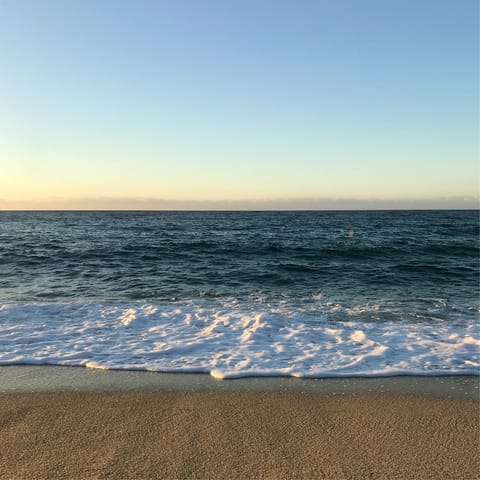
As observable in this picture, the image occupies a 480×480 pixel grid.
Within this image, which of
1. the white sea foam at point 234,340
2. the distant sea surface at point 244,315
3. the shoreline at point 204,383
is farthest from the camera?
the distant sea surface at point 244,315

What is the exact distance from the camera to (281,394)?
14.4ft

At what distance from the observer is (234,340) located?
6461 millimetres

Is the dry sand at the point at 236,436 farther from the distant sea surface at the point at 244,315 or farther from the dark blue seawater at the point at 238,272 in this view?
the dark blue seawater at the point at 238,272

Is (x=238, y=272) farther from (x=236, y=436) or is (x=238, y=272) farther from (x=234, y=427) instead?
(x=236, y=436)

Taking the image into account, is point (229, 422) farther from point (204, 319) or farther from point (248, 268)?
point (248, 268)

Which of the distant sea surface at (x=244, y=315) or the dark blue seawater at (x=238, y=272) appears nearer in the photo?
the distant sea surface at (x=244, y=315)

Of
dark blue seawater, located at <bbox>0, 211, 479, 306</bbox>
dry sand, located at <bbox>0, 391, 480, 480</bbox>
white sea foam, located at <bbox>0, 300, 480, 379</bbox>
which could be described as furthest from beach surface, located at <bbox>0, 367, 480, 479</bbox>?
dark blue seawater, located at <bbox>0, 211, 479, 306</bbox>

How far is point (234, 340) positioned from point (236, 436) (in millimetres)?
2978

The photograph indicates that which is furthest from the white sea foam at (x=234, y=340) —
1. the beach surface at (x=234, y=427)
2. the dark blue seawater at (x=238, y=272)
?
the dark blue seawater at (x=238, y=272)

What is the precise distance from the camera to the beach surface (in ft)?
9.99

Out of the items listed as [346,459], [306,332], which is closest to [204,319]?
[306,332]

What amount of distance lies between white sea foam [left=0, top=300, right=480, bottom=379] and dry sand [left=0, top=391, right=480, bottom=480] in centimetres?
89

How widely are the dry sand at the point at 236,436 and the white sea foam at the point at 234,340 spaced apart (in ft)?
2.94

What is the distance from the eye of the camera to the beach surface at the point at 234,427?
3.04m
